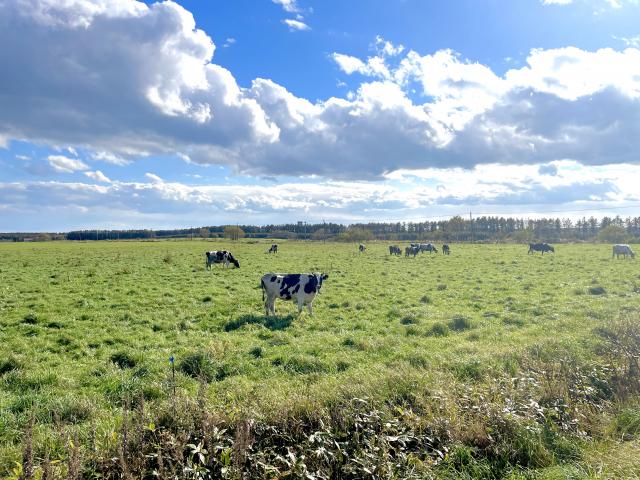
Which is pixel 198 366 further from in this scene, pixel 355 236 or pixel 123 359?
pixel 355 236

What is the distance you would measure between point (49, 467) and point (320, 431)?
274cm

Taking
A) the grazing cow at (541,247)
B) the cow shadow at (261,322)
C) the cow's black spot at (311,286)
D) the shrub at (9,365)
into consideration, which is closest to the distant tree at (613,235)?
the grazing cow at (541,247)

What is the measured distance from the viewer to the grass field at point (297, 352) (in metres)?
5.18

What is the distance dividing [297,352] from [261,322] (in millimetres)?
3609

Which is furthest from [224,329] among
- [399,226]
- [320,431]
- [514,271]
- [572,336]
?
[399,226]

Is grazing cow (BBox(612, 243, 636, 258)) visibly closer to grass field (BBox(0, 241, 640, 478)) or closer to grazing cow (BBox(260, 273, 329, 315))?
grass field (BBox(0, 241, 640, 478))

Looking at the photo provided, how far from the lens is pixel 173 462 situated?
4.23 metres

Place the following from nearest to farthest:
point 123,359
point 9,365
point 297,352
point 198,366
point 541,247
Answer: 1. point 198,366
2. point 9,365
3. point 123,359
4. point 297,352
5. point 541,247

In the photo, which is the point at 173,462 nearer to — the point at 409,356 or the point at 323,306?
the point at 409,356

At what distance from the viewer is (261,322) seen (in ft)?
40.9

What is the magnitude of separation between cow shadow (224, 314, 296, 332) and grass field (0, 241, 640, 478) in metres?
0.06

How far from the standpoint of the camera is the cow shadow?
11972 millimetres

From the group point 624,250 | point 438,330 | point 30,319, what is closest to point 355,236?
point 624,250

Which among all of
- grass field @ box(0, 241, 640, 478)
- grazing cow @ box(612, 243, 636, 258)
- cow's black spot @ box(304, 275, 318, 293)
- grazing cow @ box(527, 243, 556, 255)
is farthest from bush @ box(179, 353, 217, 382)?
grazing cow @ box(527, 243, 556, 255)
